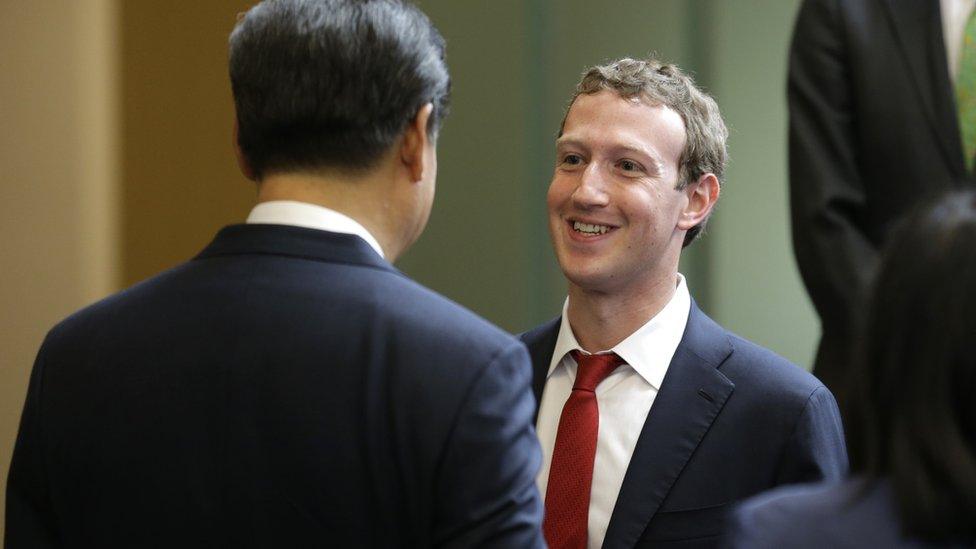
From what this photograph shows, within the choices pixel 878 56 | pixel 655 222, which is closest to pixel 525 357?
pixel 655 222

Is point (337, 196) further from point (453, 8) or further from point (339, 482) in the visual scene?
point (453, 8)

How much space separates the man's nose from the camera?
2449 millimetres

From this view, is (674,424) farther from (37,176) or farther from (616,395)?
(37,176)

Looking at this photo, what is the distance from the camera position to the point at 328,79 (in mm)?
1526

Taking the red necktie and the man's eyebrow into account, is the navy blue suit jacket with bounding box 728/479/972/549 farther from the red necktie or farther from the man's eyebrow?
the man's eyebrow

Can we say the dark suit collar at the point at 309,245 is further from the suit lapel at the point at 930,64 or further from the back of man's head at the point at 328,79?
the suit lapel at the point at 930,64

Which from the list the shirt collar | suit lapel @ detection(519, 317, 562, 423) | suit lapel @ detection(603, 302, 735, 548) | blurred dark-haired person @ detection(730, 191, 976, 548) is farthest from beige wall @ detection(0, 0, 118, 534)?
blurred dark-haired person @ detection(730, 191, 976, 548)

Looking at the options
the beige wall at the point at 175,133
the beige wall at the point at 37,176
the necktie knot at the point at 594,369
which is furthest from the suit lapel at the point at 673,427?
the beige wall at the point at 37,176

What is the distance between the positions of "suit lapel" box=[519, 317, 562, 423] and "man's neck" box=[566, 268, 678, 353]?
57 mm

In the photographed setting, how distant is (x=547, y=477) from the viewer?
2330 mm

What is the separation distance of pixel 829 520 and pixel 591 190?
124cm

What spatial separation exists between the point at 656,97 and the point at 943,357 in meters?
1.35

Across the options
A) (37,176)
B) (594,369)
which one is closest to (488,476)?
(594,369)

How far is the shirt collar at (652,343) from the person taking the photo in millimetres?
2379
